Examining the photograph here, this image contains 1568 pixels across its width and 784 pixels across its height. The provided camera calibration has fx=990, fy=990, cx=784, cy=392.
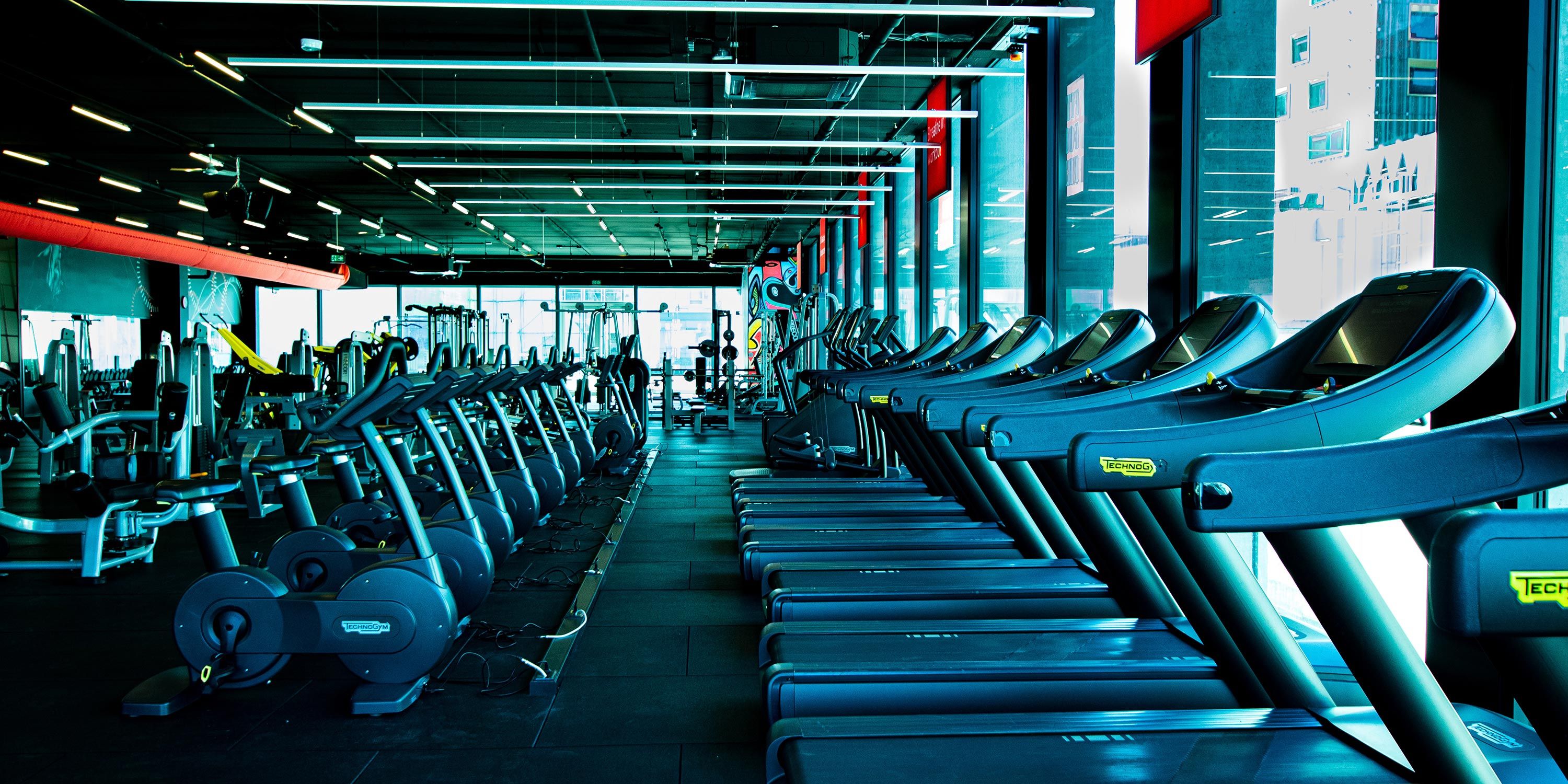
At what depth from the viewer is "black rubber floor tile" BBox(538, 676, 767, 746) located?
9.29 feet

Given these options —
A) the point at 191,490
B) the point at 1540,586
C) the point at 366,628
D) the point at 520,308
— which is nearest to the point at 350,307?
the point at 520,308

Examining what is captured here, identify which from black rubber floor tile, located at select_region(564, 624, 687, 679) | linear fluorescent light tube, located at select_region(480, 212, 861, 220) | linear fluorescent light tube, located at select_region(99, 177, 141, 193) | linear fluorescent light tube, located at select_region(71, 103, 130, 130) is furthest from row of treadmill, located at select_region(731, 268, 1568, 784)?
linear fluorescent light tube, located at select_region(99, 177, 141, 193)

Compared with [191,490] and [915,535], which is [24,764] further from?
[915,535]

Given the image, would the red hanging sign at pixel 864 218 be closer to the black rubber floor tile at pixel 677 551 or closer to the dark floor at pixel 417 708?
the black rubber floor tile at pixel 677 551

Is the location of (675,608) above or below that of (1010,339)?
below

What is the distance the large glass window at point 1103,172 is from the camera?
4.96 metres

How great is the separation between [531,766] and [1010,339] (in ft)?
8.71

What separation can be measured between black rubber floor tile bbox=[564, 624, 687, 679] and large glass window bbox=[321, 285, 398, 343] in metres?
20.3

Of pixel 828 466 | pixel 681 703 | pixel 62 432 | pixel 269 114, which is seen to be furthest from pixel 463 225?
pixel 681 703

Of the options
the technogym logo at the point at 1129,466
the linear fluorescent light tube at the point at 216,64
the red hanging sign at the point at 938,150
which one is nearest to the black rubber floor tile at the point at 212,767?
the technogym logo at the point at 1129,466

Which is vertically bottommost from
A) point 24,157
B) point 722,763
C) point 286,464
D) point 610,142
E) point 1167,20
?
point 722,763

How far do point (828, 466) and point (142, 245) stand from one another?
11.2m

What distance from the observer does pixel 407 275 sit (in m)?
22.0

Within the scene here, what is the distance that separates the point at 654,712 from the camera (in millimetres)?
3023
